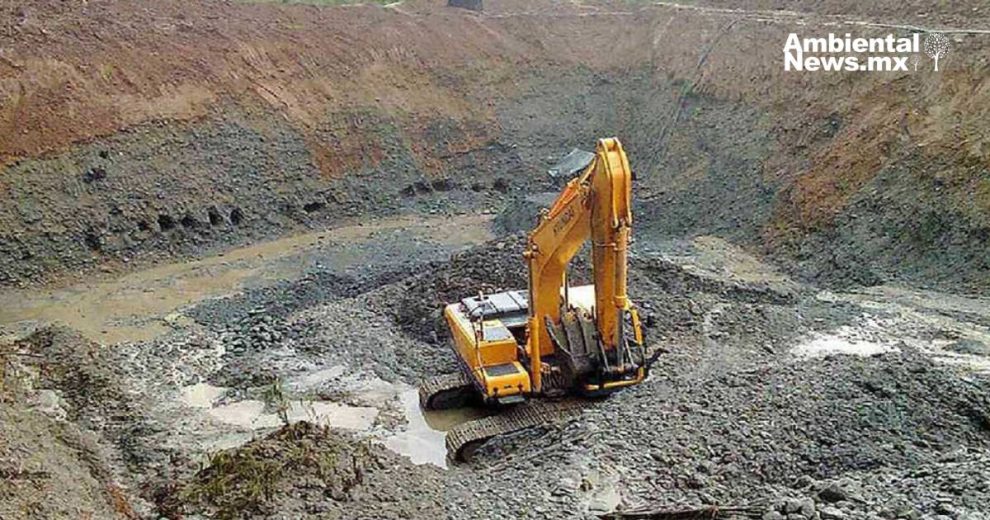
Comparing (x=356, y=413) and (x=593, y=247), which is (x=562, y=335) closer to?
(x=593, y=247)

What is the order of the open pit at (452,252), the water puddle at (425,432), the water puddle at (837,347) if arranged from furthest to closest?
the water puddle at (837,347) < the water puddle at (425,432) < the open pit at (452,252)

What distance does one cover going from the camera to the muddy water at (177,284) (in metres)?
16.6

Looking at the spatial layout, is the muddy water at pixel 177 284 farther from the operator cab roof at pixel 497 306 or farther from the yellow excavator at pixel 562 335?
the yellow excavator at pixel 562 335

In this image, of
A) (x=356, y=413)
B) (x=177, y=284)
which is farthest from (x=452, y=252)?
(x=356, y=413)

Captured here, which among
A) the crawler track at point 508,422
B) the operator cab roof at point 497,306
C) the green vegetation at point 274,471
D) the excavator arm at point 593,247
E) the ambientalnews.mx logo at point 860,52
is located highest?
the ambientalnews.mx logo at point 860,52

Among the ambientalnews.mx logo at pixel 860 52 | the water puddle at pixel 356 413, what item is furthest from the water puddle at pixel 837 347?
the ambientalnews.mx logo at pixel 860 52

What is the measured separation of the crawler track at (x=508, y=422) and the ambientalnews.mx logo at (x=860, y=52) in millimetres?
12272

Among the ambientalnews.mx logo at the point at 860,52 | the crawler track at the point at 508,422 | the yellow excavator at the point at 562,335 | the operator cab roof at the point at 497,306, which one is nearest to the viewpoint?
the yellow excavator at the point at 562,335

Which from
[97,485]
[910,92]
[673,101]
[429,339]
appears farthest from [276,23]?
[97,485]

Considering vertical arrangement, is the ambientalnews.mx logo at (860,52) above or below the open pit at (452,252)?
above

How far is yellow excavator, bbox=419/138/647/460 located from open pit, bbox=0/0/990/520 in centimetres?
35

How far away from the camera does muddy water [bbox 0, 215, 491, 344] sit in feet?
54.5

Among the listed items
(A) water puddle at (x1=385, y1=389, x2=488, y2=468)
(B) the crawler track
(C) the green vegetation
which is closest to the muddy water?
(A) water puddle at (x1=385, y1=389, x2=488, y2=468)

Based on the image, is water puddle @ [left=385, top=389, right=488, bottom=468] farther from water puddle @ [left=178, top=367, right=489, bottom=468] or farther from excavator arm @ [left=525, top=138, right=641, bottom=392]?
excavator arm @ [left=525, top=138, right=641, bottom=392]
